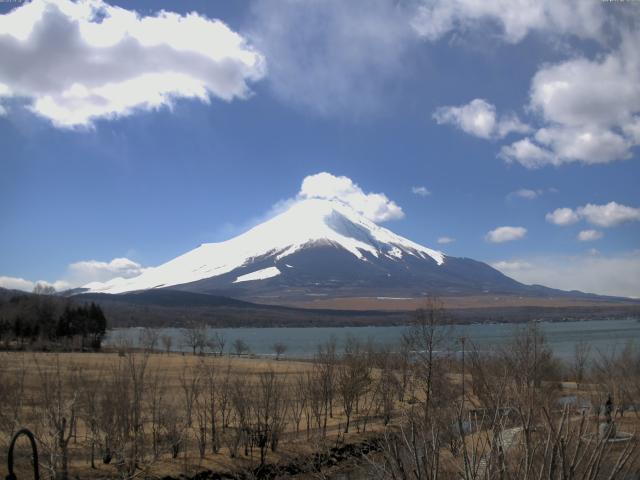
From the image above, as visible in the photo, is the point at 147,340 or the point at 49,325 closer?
the point at 147,340

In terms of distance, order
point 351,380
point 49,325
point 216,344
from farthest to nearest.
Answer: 1. point 216,344
2. point 49,325
3. point 351,380

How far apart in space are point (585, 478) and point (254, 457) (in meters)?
21.8

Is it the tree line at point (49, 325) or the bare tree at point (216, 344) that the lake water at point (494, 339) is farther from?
the tree line at point (49, 325)

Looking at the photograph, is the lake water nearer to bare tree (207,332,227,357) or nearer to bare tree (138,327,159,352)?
bare tree (138,327,159,352)

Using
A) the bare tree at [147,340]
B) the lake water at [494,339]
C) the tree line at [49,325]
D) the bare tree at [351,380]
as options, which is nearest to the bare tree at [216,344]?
the lake water at [494,339]

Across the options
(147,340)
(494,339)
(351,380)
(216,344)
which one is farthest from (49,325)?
(351,380)

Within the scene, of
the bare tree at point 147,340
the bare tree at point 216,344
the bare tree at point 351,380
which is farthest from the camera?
the bare tree at point 216,344

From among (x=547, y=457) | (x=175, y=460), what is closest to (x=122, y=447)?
(x=175, y=460)

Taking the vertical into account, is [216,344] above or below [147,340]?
below

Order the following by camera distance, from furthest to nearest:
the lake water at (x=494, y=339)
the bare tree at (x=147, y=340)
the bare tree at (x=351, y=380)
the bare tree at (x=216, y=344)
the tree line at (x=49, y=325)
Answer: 1. the bare tree at (x=216, y=344)
2. the tree line at (x=49, y=325)
3. the lake water at (x=494, y=339)
4. the bare tree at (x=351, y=380)
5. the bare tree at (x=147, y=340)

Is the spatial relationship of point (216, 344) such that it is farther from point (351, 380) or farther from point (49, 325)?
point (351, 380)

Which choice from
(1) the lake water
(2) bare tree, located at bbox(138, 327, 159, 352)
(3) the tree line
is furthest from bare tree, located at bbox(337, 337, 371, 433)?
(3) the tree line

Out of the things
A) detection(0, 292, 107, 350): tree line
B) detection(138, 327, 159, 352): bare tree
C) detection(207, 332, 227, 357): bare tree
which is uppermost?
detection(138, 327, 159, 352): bare tree

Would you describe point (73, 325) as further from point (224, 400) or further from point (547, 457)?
point (547, 457)
